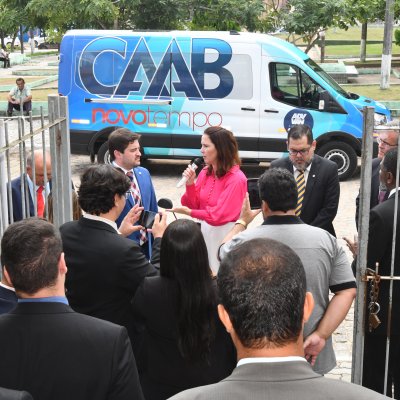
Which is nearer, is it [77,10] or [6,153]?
[6,153]

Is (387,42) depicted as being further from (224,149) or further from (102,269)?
(102,269)

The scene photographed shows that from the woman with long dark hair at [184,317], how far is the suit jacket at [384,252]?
1.07 metres

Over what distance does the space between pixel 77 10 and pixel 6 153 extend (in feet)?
54.1

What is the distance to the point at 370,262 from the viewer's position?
4.14 m

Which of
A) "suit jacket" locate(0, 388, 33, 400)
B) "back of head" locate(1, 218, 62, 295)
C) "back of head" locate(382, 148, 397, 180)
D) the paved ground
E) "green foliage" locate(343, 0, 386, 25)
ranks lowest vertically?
the paved ground

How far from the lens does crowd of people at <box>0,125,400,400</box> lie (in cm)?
203

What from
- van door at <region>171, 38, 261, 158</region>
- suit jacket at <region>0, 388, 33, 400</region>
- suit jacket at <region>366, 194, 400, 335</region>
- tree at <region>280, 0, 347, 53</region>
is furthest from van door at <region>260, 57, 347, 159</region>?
suit jacket at <region>0, 388, 33, 400</region>

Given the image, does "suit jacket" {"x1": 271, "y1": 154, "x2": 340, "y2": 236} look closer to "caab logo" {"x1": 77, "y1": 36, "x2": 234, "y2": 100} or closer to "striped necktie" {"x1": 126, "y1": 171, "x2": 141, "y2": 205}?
"striped necktie" {"x1": 126, "y1": 171, "x2": 141, "y2": 205}

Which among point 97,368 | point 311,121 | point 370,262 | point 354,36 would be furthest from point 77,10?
point 354,36

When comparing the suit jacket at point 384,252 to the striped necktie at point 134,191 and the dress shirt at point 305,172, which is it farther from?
the striped necktie at point 134,191

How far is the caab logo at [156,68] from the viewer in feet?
39.1

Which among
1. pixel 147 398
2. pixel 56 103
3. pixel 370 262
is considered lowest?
pixel 147 398

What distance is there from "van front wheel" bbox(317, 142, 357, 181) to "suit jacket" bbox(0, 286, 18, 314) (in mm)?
9542

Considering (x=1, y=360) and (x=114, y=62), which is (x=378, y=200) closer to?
(x=1, y=360)
